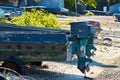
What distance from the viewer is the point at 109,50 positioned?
698 inches

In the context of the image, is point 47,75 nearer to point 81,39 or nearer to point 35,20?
point 81,39

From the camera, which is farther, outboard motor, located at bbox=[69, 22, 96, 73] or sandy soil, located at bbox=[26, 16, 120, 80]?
sandy soil, located at bbox=[26, 16, 120, 80]

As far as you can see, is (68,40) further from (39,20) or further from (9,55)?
(39,20)

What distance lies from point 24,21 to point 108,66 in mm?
4265

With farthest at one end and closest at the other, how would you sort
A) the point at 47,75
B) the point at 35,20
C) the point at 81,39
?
the point at 35,20, the point at 47,75, the point at 81,39

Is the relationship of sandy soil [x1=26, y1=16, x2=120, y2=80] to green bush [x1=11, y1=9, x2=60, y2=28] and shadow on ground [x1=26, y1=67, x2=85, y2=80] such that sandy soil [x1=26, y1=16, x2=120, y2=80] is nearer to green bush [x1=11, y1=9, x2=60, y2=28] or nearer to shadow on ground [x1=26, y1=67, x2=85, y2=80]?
shadow on ground [x1=26, y1=67, x2=85, y2=80]

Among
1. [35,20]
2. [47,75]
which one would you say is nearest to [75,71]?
[47,75]

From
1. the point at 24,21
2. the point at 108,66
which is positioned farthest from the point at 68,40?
the point at 24,21

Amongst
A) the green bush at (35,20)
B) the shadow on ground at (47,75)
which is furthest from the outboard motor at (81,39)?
the green bush at (35,20)

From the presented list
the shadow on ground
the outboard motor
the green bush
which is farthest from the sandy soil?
the green bush

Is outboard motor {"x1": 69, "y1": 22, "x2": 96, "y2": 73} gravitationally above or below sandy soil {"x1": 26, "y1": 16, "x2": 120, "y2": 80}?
above

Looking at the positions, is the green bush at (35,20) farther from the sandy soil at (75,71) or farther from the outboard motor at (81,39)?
the outboard motor at (81,39)

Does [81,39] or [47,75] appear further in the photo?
[47,75]

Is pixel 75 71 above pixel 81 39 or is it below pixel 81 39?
below
